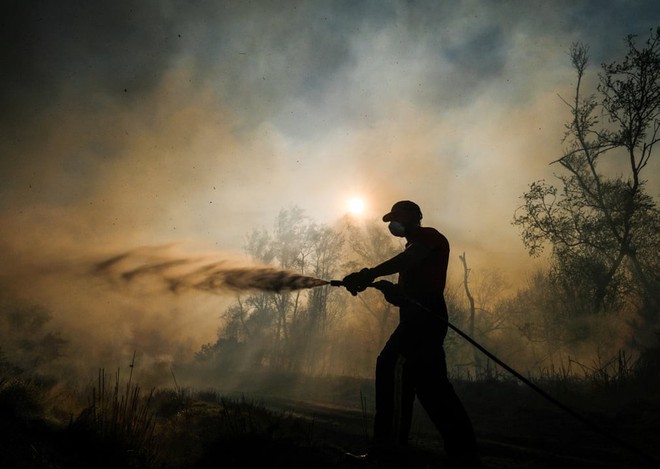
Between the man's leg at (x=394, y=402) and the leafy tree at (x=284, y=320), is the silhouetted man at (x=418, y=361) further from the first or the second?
the leafy tree at (x=284, y=320)

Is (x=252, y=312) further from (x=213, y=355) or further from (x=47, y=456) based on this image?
(x=47, y=456)

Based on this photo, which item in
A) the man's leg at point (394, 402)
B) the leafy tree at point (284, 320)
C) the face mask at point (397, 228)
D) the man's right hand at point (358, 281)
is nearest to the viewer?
the man's leg at point (394, 402)

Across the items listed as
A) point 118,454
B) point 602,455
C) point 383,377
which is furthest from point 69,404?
point 602,455

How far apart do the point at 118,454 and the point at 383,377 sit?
113 inches

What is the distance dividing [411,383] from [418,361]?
23 cm

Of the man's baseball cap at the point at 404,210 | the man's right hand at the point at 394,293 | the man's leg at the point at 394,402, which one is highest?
the man's baseball cap at the point at 404,210

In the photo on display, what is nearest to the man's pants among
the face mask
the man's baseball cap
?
the face mask

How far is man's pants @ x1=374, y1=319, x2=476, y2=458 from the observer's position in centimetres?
309

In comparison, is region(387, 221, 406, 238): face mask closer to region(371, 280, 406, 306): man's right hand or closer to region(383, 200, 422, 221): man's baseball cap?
region(383, 200, 422, 221): man's baseball cap

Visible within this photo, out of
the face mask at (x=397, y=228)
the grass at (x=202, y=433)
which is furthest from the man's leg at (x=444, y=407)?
the face mask at (x=397, y=228)

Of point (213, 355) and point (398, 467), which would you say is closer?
point (398, 467)

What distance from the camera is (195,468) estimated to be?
378cm

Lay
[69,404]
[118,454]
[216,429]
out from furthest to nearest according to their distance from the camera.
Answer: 1. [69,404]
2. [216,429]
3. [118,454]

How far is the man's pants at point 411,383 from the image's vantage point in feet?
10.2
